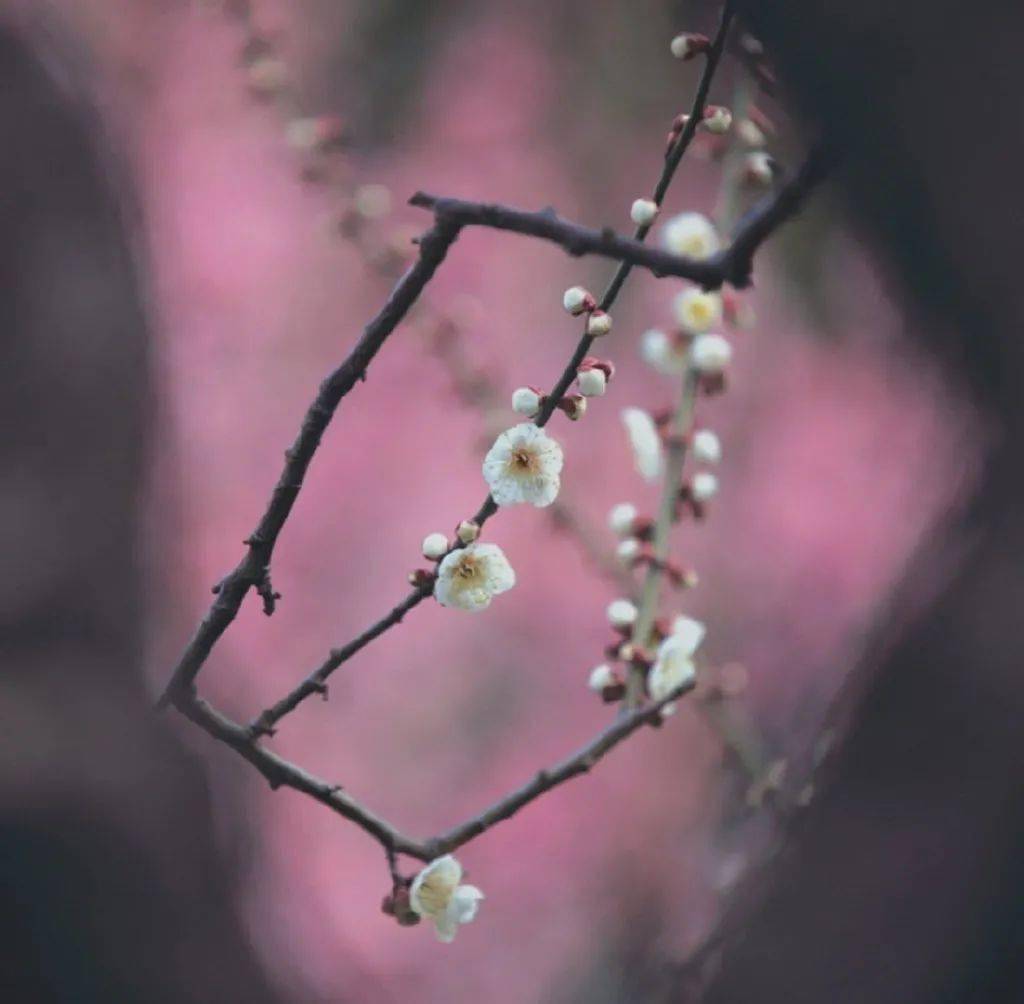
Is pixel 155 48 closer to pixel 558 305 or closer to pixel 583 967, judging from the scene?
pixel 558 305

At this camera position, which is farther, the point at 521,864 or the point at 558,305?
the point at 558,305

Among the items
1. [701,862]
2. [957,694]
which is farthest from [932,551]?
[701,862]

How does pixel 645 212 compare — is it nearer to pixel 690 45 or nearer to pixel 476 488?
pixel 690 45

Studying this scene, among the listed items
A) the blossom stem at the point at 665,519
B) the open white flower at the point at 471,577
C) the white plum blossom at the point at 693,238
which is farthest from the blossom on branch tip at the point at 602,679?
the white plum blossom at the point at 693,238

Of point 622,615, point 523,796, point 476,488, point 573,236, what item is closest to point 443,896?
point 523,796

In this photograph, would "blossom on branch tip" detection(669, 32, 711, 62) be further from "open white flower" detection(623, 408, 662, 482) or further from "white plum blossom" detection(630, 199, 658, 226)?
"open white flower" detection(623, 408, 662, 482)

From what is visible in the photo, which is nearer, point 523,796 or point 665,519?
point 523,796
